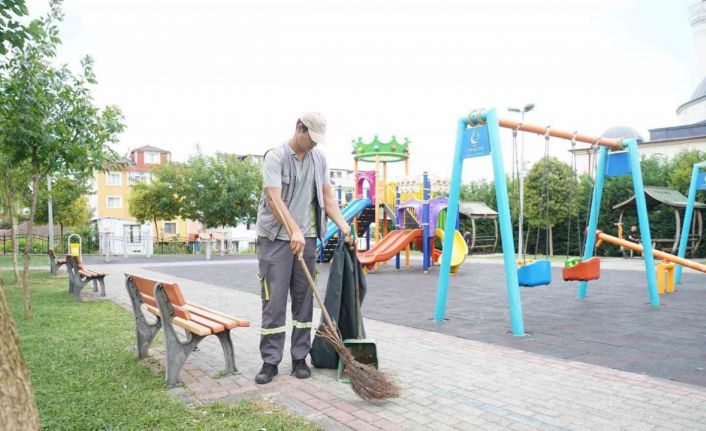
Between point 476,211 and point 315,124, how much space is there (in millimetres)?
21868

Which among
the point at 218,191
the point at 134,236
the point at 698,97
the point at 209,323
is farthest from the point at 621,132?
the point at 209,323

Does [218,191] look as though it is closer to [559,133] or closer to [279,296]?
[559,133]

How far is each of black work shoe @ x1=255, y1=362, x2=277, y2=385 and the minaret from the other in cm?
5642

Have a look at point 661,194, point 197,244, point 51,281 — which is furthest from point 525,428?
point 197,244

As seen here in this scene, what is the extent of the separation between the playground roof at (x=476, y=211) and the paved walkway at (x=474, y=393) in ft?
65.5

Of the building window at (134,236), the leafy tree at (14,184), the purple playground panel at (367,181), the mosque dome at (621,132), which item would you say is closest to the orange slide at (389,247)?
the purple playground panel at (367,181)

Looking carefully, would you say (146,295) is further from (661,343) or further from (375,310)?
(661,343)

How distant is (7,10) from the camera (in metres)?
4.79

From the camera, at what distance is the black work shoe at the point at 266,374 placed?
13.0ft

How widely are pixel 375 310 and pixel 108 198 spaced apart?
161ft

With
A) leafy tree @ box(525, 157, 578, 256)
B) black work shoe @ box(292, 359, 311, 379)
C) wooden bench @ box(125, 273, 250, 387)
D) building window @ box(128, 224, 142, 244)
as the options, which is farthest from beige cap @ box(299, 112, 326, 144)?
building window @ box(128, 224, 142, 244)

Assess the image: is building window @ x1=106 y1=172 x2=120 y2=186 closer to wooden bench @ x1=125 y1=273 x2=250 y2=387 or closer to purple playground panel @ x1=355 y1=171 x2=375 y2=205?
purple playground panel @ x1=355 y1=171 x2=375 y2=205

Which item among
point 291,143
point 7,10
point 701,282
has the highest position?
point 7,10

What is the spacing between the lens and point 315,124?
3912 millimetres
